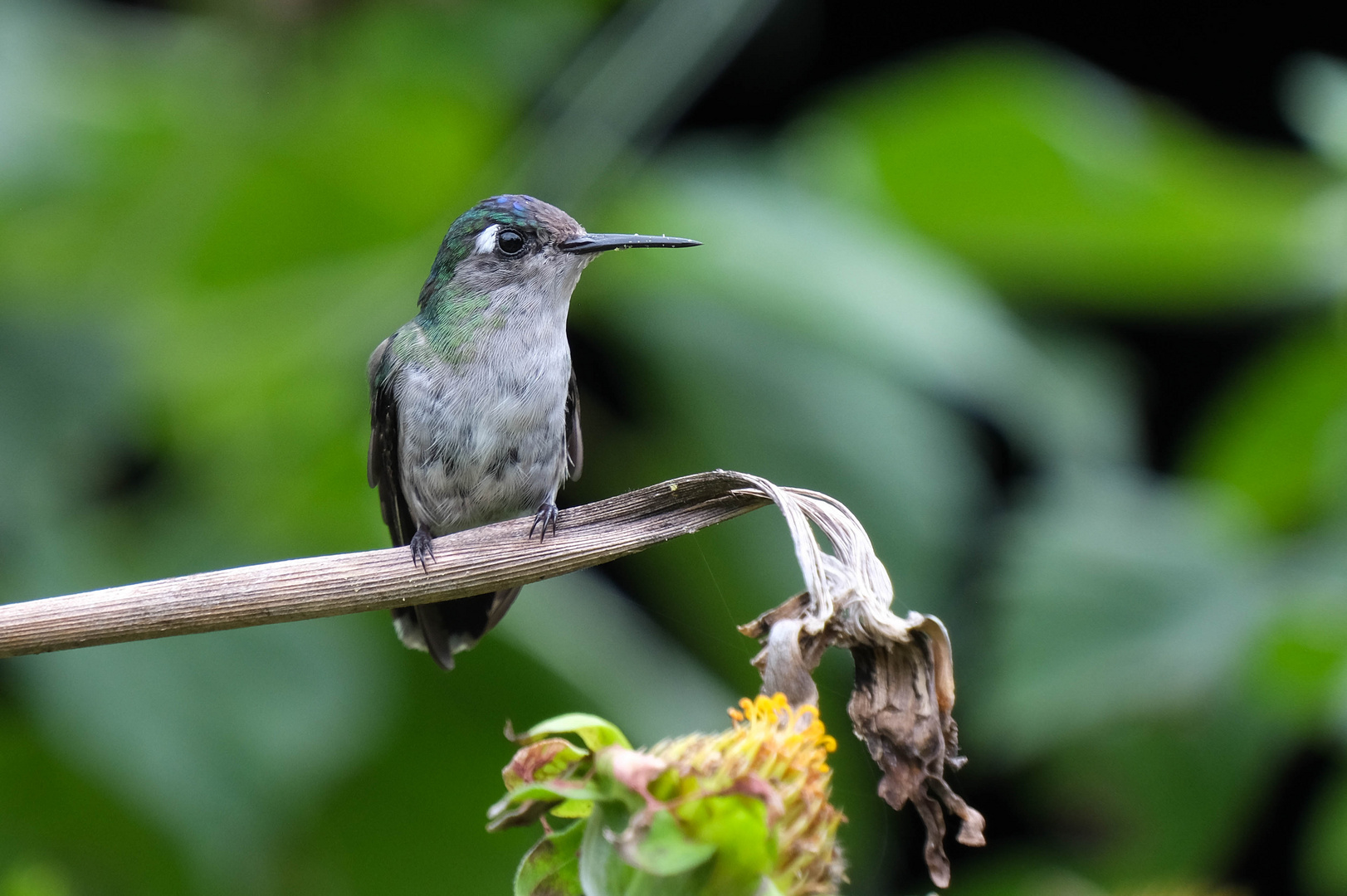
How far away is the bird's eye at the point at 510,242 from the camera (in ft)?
8.79

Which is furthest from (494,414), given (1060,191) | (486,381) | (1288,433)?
(1288,433)

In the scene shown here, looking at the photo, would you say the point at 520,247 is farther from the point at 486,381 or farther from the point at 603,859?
the point at 603,859

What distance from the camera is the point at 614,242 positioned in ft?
7.58

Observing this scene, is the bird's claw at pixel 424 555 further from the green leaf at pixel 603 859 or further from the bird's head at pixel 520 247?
the bird's head at pixel 520 247

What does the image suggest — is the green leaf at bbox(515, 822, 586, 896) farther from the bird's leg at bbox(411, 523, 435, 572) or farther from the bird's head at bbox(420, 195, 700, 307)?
the bird's head at bbox(420, 195, 700, 307)

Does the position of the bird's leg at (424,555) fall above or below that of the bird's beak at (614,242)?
below

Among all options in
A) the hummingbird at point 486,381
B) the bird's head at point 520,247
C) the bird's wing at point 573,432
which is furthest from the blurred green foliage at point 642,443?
the bird's head at point 520,247

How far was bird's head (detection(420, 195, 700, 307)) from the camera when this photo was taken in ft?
8.71

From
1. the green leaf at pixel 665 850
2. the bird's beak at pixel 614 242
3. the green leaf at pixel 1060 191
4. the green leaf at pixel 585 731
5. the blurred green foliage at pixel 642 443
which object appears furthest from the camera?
the green leaf at pixel 1060 191

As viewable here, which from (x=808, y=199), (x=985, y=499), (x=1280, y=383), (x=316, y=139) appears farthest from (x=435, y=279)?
(x=1280, y=383)

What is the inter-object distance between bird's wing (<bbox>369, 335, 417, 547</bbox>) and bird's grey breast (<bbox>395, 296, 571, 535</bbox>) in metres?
0.05

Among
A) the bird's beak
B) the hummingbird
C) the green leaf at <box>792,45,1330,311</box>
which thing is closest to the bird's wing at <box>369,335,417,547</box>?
the hummingbird

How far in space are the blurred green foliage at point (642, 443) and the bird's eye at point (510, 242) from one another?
3.22ft

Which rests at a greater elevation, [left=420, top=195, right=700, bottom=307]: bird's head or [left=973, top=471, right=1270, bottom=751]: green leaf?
[left=420, top=195, right=700, bottom=307]: bird's head
